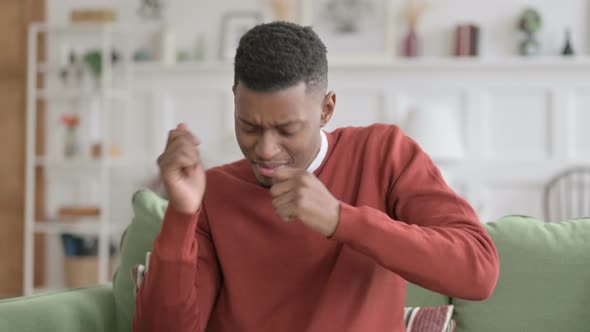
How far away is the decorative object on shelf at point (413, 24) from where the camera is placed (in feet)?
15.5

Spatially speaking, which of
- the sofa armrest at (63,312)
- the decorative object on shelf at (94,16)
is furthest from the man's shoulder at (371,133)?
the decorative object on shelf at (94,16)

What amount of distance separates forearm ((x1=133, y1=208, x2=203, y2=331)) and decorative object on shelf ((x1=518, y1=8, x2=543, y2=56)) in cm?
364

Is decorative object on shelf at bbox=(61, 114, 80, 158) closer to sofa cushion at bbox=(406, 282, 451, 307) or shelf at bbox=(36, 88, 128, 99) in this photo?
shelf at bbox=(36, 88, 128, 99)

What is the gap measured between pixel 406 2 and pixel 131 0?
182 centimetres

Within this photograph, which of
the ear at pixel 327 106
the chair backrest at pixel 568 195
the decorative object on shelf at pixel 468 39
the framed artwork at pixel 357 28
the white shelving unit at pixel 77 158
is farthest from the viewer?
the white shelving unit at pixel 77 158

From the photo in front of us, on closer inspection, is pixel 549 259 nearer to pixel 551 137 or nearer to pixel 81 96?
pixel 551 137

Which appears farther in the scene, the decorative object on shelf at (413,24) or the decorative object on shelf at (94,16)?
the decorative object on shelf at (94,16)

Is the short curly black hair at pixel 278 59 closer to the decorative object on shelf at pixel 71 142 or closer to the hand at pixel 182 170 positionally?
the hand at pixel 182 170

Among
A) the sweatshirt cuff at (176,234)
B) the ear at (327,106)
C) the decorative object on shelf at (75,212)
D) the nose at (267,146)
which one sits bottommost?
the decorative object on shelf at (75,212)

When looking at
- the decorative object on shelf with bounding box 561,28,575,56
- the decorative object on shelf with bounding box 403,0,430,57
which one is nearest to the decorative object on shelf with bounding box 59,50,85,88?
the decorative object on shelf with bounding box 403,0,430,57

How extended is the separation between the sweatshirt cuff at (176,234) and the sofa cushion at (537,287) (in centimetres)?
68

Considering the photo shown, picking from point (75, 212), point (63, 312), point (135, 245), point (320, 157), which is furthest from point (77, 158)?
point (320, 157)

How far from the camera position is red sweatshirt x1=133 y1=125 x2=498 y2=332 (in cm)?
127

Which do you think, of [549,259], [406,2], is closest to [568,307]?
[549,259]
